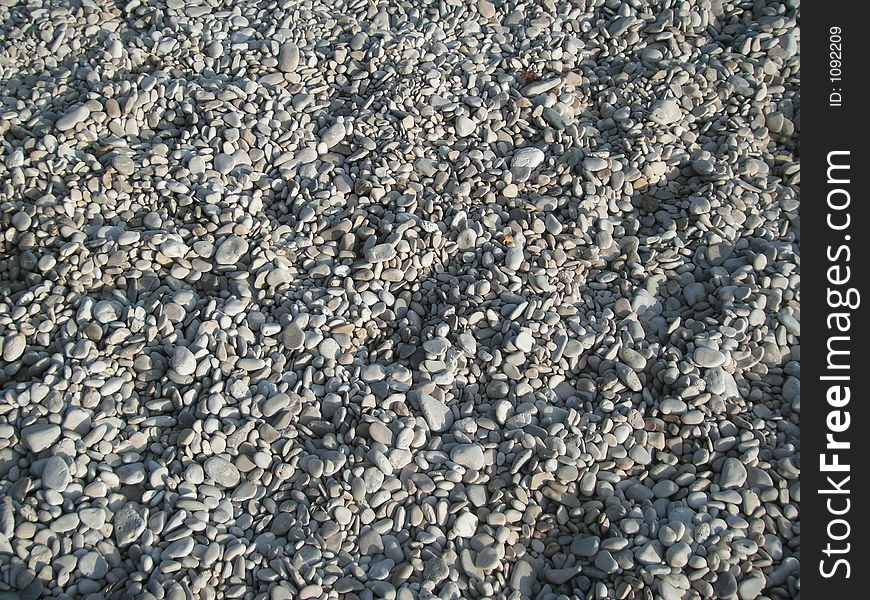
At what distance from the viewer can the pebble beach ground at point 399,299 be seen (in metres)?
2.23

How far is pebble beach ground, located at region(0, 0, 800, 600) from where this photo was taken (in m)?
2.23

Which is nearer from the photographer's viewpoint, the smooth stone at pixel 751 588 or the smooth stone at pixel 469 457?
the smooth stone at pixel 751 588

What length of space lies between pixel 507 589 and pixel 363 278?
3.77ft

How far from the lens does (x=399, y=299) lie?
2762mm

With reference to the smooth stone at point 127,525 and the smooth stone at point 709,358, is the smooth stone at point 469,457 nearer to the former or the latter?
the smooth stone at point 709,358

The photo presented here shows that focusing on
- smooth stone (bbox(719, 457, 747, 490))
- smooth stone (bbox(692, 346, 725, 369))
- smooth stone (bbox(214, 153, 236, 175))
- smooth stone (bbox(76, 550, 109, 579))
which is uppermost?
smooth stone (bbox(214, 153, 236, 175))

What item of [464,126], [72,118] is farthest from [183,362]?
[464,126]

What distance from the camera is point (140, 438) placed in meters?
2.38

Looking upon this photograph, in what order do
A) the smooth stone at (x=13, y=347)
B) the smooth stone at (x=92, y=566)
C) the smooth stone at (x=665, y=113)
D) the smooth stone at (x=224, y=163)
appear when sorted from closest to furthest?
the smooth stone at (x=92, y=566)
the smooth stone at (x=13, y=347)
the smooth stone at (x=224, y=163)
the smooth stone at (x=665, y=113)

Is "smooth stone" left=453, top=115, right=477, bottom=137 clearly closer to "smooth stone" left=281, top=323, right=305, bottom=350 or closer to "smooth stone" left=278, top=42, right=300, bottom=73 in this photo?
"smooth stone" left=278, top=42, right=300, bottom=73

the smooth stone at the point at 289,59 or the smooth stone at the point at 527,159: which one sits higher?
the smooth stone at the point at 289,59

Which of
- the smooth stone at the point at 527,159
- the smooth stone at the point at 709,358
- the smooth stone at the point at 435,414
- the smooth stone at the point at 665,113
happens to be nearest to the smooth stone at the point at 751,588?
the smooth stone at the point at 709,358

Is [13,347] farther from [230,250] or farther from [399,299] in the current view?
[399,299]

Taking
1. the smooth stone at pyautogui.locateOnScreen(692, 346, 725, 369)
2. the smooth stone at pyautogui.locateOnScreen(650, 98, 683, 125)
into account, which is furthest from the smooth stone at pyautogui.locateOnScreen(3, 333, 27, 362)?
the smooth stone at pyautogui.locateOnScreen(650, 98, 683, 125)
